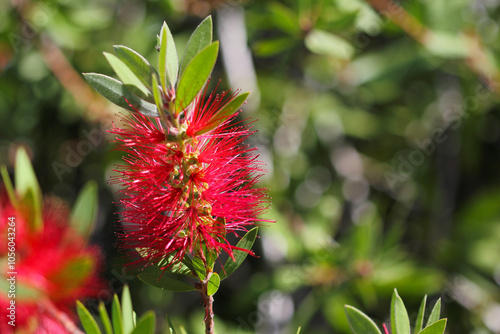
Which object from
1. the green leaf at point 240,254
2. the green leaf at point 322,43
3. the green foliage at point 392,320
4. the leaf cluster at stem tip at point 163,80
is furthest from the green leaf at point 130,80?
the green leaf at point 322,43

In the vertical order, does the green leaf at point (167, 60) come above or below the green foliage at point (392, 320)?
above

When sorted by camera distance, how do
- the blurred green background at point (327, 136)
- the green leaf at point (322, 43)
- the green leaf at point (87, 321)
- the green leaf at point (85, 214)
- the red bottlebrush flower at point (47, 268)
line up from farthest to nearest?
the blurred green background at point (327, 136) → the green leaf at point (322, 43) → the green leaf at point (85, 214) → the red bottlebrush flower at point (47, 268) → the green leaf at point (87, 321)

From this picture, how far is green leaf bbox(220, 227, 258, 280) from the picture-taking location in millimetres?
750

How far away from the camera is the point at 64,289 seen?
1081 millimetres

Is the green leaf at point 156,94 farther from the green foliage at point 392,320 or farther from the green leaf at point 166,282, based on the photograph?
the green foliage at point 392,320

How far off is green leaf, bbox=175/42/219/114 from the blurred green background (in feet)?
3.09

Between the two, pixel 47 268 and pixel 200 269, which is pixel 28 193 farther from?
pixel 200 269

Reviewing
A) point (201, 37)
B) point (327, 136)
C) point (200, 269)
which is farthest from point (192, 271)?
point (327, 136)

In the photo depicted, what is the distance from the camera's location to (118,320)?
709mm

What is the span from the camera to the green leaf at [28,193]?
42.6 inches

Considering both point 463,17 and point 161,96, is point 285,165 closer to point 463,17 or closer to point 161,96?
point 463,17

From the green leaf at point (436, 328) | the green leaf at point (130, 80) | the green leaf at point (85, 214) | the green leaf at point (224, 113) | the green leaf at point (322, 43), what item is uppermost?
the green leaf at point (322, 43)

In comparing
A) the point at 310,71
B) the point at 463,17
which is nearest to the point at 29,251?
the point at 310,71

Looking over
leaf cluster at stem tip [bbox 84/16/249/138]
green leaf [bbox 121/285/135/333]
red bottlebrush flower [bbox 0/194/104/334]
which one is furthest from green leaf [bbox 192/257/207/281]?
red bottlebrush flower [bbox 0/194/104/334]
